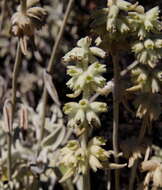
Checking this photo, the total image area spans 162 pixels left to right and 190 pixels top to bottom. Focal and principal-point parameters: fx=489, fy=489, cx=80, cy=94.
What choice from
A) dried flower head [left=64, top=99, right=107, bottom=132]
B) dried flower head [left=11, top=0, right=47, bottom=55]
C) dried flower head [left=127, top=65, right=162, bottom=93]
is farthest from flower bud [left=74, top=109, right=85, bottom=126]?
dried flower head [left=11, top=0, right=47, bottom=55]

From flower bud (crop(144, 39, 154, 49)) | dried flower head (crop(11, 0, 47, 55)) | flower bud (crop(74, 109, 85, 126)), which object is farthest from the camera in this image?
dried flower head (crop(11, 0, 47, 55))

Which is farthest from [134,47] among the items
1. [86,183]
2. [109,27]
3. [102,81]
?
[86,183]

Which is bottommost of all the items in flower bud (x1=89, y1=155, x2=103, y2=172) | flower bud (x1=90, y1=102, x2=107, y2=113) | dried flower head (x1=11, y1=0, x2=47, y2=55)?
flower bud (x1=89, y1=155, x2=103, y2=172)

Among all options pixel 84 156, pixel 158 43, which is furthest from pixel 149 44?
pixel 84 156

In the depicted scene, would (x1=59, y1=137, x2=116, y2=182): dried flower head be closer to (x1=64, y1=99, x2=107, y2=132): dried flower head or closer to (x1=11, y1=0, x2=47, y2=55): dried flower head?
(x1=64, y1=99, x2=107, y2=132): dried flower head

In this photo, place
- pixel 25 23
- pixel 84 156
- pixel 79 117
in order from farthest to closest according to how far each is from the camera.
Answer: pixel 25 23 → pixel 84 156 → pixel 79 117

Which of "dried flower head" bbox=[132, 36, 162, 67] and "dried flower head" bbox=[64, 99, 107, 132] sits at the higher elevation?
"dried flower head" bbox=[132, 36, 162, 67]

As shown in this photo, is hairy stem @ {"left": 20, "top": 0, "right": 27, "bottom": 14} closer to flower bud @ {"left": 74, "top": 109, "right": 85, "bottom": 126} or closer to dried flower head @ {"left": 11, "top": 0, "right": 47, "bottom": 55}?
dried flower head @ {"left": 11, "top": 0, "right": 47, "bottom": 55}

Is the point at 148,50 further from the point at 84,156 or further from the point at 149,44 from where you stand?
the point at 84,156

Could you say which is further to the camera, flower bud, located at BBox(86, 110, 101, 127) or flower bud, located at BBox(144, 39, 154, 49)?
flower bud, located at BBox(144, 39, 154, 49)

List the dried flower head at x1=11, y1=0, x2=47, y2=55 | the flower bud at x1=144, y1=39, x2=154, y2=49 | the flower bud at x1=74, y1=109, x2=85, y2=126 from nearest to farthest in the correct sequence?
the flower bud at x1=74, y1=109, x2=85, y2=126
the flower bud at x1=144, y1=39, x2=154, y2=49
the dried flower head at x1=11, y1=0, x2=47, y2=55
